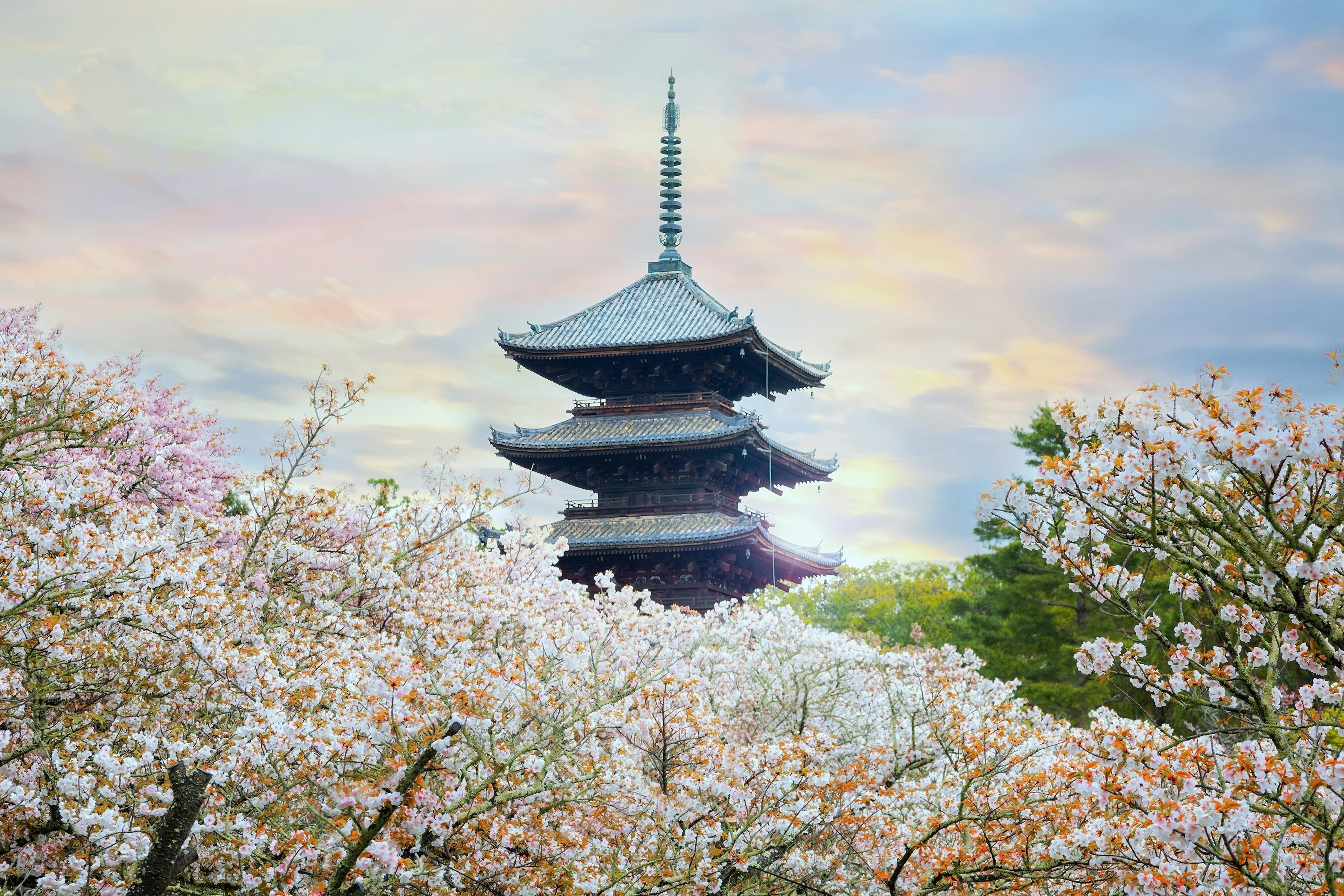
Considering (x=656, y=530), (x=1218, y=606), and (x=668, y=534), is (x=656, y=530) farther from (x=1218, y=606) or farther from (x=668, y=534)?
(x=1218, y=606)

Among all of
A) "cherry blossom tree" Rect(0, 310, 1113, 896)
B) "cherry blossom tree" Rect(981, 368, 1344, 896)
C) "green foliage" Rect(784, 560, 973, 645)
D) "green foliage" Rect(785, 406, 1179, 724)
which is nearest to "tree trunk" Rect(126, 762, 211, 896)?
"cherry blossom tree" Rect(0, 310, 1113, 896)

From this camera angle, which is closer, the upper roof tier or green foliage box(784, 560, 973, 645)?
Result: the upper roof tier

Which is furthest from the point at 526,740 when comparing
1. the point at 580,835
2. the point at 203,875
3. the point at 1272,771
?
the point at 1272,771

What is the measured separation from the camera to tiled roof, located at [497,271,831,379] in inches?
1167

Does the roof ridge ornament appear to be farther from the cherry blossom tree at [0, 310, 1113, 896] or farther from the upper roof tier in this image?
the cherry blossom tree at [0, 310, 1113, 896]

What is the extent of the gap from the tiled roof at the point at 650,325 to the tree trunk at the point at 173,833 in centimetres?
2204

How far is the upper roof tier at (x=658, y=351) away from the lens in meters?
29.7

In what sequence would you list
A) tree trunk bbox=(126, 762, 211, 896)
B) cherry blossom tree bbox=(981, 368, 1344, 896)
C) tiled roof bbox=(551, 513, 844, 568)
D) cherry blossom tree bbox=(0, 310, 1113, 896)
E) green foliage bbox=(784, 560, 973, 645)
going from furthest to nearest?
green foliage bbox=(784, 560, 973, 645) → tiled roof bbox=(551, 513, 844, 568) → cherry blossom tree bbox=(0, 310, 1113, 896) → tree trunk bbox=(126, 762, 211, 896) → cherry blossom tree bbox=(981, 368, 1344, 896)

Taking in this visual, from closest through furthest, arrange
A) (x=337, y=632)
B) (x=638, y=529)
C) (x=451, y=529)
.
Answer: (x=337, y=632)
(x=451, y=529)
(x=638, y=529)

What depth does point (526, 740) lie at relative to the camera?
10.3 m

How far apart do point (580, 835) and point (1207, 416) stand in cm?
645

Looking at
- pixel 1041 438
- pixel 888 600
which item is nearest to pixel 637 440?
pixel 1041 438

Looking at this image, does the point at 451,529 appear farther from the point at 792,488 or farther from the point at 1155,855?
the point at 792,488

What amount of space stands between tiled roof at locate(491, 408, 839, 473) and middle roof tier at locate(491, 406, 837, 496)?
0.02m
